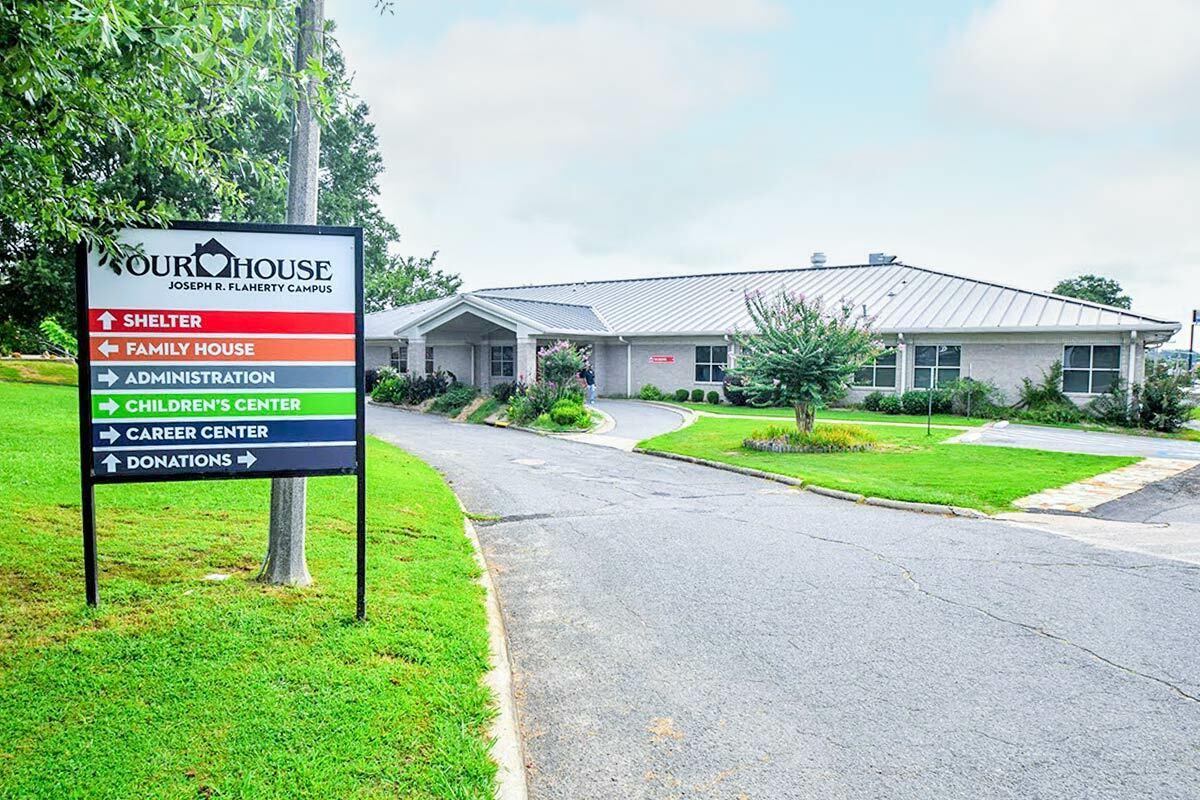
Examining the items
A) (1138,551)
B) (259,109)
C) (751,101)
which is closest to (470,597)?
(1138,551)

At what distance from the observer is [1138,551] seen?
28.8 ft

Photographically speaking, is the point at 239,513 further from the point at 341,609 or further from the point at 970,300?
the point at 970,300

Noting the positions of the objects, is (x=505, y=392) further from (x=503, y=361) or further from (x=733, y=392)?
(x=733, y=392)

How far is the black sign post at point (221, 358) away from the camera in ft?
17.3

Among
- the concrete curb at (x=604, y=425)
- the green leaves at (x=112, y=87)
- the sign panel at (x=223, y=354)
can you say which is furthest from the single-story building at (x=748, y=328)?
the green leaves at (x=112, y=87)

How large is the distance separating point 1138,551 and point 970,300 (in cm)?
2170

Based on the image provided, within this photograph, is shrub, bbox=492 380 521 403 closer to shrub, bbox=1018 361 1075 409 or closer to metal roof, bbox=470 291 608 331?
metal roof, bbox=470 291 608 331

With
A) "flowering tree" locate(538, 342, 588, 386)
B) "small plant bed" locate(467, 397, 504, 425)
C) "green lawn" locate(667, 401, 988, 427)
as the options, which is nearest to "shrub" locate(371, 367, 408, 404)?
"small plant bed" locate(467, 397, 504, 425)

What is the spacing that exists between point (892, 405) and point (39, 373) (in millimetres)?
34937

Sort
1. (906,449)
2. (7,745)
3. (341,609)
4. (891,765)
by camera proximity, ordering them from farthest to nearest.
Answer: (906,449) < (341,609) < (891,765) < (7,745)

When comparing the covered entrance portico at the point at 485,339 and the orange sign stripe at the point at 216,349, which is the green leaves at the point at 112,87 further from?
the covered entrance portico at the point at 485,339

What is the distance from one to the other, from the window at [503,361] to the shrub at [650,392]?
18.1 ft

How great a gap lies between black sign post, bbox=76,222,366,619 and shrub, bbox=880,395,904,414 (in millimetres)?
24009

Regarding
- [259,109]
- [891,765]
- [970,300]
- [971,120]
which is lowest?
[891,765]
